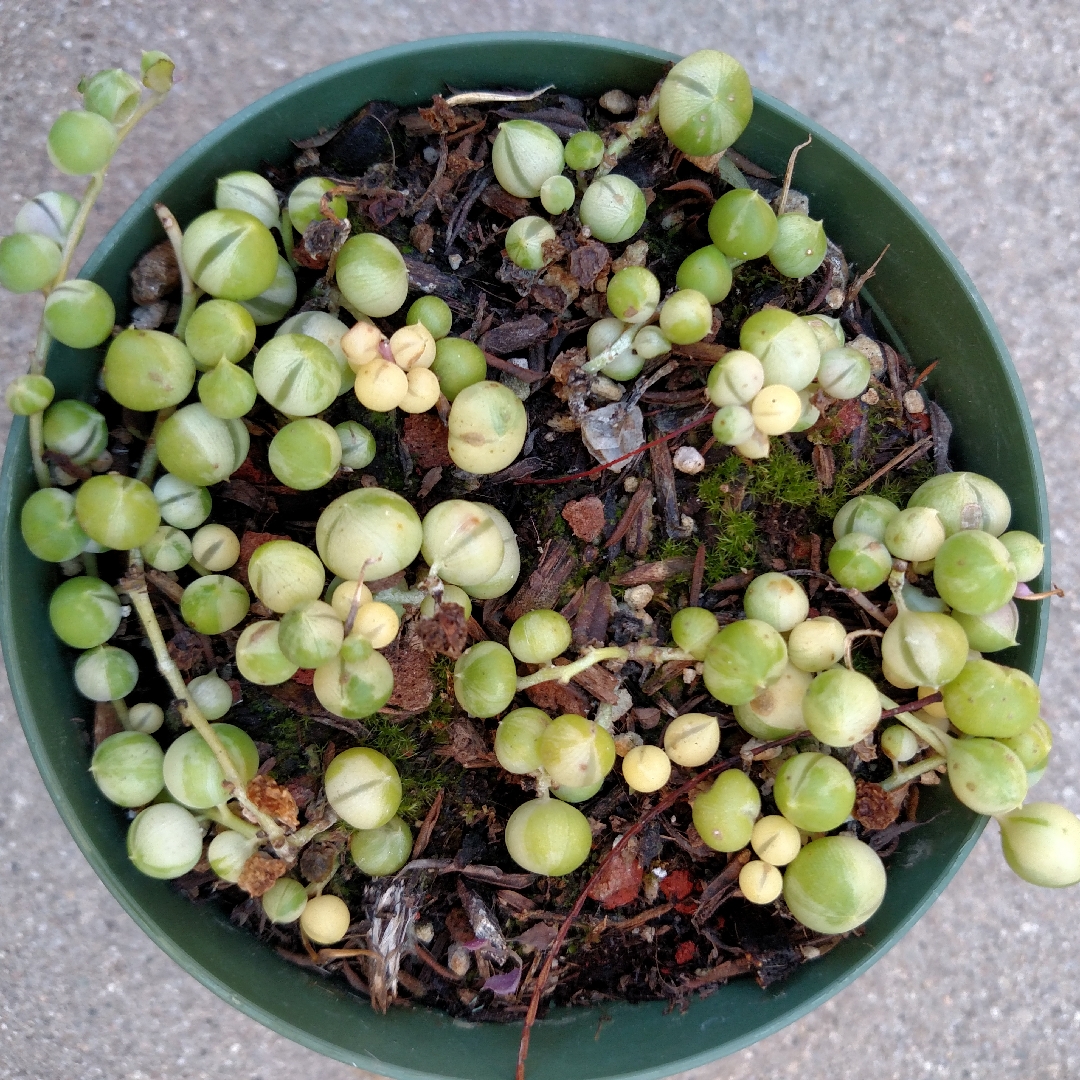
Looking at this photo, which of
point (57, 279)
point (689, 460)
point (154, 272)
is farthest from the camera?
point (689, 460)

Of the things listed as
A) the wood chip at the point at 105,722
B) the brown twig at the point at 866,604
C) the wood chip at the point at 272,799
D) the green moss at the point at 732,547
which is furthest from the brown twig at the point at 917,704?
the wood chip at the point at 105,722

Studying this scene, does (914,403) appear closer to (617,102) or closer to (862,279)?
(862,279)

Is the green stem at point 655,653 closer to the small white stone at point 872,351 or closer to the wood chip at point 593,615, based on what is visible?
the wood chip at point 593,615

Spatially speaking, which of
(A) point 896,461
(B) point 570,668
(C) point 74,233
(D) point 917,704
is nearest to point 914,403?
(A) point 896,461

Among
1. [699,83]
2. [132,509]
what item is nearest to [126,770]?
[132,509]

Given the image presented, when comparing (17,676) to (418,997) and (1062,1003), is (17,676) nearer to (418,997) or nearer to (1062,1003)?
(418,997)

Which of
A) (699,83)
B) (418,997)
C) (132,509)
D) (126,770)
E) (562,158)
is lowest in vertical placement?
(418,997)
